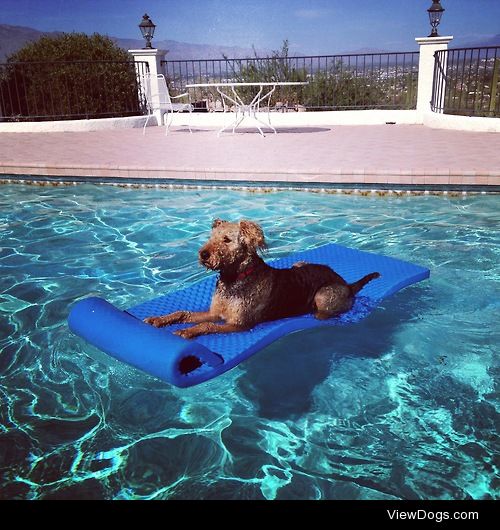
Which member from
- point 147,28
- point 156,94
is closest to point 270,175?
point 156,94

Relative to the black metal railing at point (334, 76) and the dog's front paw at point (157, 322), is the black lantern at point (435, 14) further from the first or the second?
the dog's front paw at point (157, 322)

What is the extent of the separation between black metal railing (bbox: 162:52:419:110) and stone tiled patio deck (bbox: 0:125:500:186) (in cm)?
278

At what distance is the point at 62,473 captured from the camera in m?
Answer: 2.73

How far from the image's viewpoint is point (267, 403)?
10.9 ft

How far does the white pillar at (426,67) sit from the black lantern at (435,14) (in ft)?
1.00

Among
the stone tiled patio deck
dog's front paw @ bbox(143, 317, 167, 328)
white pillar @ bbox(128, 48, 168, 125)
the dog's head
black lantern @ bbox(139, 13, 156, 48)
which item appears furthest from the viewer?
white pillar @ bbox(128, 48, 168, 125)

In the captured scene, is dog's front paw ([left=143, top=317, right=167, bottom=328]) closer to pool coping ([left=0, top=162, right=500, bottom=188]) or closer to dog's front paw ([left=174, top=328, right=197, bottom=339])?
dog's front paw ([left=174, top=328, right=197, bottom=339])

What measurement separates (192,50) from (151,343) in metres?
199

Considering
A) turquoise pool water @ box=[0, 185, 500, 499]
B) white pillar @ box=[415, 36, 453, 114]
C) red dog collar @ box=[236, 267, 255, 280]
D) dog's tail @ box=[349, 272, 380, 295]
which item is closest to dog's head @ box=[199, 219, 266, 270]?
red dog collar @ box=[236, 267, 255, 280]

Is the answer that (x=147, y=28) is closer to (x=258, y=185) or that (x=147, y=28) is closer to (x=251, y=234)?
(x=258, y=185)

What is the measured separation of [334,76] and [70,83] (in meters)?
7.84

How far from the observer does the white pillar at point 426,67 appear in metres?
13.5

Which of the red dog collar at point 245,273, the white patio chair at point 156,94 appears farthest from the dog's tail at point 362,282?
the white patio chair at point 156,94

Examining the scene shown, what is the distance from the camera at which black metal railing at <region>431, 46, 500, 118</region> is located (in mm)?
12406
